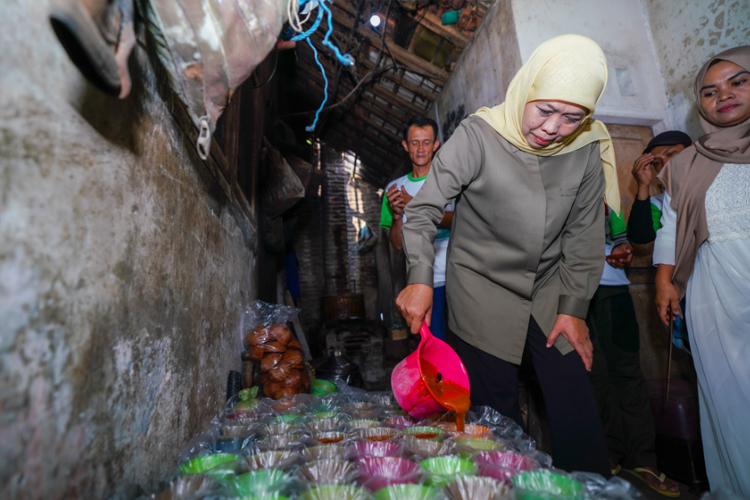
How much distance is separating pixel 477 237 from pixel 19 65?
56.6 inches

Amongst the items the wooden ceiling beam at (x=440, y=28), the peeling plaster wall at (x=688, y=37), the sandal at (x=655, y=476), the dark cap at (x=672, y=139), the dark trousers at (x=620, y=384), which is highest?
the wooden ceiling beam at (x=440, y=28)

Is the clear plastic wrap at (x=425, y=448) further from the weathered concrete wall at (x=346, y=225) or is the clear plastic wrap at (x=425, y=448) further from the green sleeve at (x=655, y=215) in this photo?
the weathered concrete wall at (x=346, y=225)

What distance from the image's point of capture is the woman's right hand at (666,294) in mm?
1927

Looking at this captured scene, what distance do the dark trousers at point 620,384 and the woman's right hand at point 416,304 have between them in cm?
126

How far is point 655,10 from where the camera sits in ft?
10.8

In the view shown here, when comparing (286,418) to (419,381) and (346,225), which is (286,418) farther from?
(346,225)

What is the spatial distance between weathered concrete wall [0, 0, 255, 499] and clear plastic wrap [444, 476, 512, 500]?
69cm

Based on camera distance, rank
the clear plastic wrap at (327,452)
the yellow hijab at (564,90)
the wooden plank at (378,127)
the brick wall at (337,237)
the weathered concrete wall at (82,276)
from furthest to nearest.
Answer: the brick wall at (337,237)
the wooden plank at (378,127)
the yellow hijab at (564,90)
the clear plastic wrap at (327,452)
the weathered concrete wall at (82,276)

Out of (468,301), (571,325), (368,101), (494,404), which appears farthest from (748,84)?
(368,101)

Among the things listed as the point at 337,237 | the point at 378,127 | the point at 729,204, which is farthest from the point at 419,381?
the point at 337,237

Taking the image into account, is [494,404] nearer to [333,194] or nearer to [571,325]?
[571,325]

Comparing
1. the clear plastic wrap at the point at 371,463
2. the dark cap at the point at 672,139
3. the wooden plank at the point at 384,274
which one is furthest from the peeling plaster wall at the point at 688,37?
the wooden plank at the point at 384,274

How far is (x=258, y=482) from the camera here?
853 mm

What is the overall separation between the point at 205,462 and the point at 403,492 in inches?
21.2
